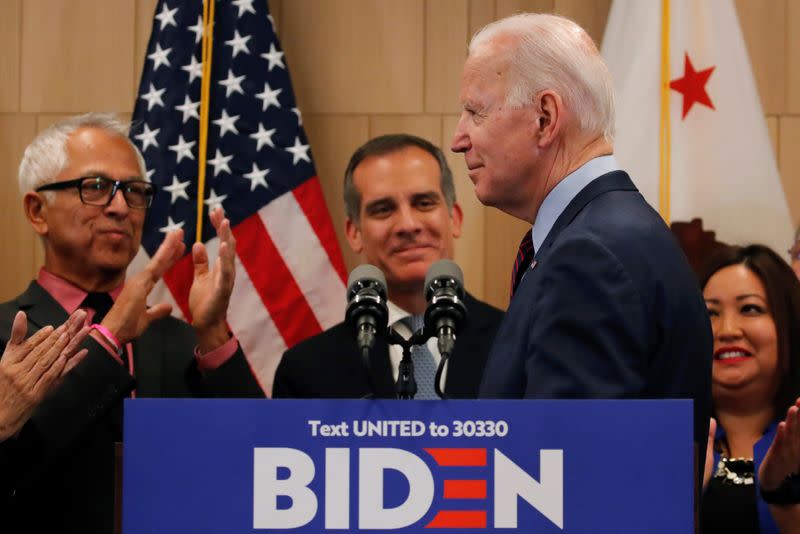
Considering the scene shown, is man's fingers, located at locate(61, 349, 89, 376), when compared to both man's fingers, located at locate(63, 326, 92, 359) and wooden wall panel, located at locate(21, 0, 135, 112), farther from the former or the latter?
wooden wall panel, located at locate(21, 0, 135, 112)

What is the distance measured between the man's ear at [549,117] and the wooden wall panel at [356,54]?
7.74 ft

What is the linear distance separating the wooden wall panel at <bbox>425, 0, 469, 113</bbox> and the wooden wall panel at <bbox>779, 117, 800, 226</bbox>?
125 centimetres

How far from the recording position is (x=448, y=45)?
435 centimetres

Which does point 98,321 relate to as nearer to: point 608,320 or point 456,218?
point 456,218

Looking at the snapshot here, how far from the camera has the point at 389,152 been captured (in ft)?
11.3

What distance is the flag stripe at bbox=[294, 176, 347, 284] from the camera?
4.00m

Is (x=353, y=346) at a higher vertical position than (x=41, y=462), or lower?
higher

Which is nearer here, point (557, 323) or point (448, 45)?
point (557, 323)

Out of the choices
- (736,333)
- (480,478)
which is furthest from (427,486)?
(736,333)

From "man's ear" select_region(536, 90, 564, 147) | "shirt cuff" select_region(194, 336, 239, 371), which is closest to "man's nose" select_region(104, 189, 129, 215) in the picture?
"shirt cuff" select_region(194, 336, 239, 371)

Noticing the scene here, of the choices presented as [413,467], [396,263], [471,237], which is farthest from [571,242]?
[471,237]

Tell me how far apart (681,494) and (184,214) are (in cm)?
284

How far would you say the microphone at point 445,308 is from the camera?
1612 millimetres

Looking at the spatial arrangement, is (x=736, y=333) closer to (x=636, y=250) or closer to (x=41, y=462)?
(x=636, y=250)
